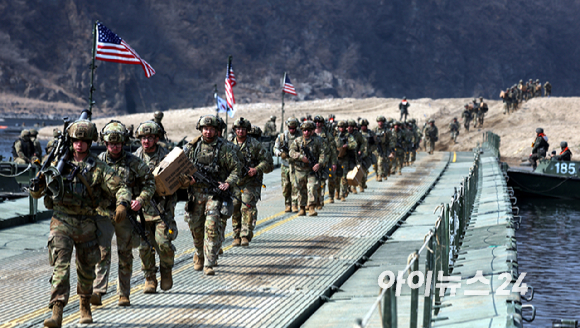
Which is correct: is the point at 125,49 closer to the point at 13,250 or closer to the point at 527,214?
the point at 13,250

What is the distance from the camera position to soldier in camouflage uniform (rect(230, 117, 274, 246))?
12261 mm

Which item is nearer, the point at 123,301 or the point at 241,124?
the point at 123,301

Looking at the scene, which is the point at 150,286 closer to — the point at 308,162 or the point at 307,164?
the point at 308,162

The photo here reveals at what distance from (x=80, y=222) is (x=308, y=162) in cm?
876

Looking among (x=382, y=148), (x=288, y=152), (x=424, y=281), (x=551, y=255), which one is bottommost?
(x=551, y=255)

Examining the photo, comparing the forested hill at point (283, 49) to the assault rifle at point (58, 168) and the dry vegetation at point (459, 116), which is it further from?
the assault rifle at point (58, 168)

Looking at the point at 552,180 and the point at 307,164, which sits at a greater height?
the point at 307,164

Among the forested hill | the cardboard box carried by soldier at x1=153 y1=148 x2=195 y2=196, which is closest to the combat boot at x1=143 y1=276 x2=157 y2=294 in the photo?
the cardboard box carried by soldier at x1=153 y1=148 x2=195 y2=196

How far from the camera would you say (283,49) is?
415ft

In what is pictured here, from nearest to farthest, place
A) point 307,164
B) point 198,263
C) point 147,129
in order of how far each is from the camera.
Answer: point 147,129, point 198,263, point 307,164

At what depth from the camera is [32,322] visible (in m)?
7.70

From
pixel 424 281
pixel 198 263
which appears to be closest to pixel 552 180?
pixel 198 263

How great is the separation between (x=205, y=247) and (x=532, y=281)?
7611 millimetres

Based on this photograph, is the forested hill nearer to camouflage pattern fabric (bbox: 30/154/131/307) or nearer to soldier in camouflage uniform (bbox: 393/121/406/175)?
soldier in camouflage uniform (bbox: 393/121/406/175)
